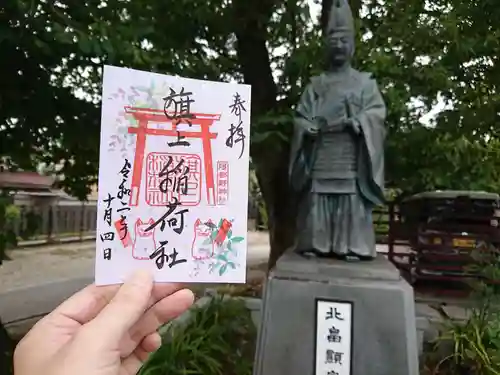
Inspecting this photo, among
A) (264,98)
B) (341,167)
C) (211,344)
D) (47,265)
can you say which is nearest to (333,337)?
(341,167)

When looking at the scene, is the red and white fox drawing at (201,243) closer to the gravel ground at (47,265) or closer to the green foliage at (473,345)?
the green foliage at (473,345)

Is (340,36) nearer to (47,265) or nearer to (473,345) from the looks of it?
(473,345)

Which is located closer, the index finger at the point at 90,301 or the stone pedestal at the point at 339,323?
the index finger at the point at 90,301

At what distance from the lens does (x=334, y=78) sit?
3406 mm

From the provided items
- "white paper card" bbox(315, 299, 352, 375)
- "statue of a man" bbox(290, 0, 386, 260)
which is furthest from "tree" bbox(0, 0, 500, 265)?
"white paper card" bbox(315, 299, 352, 375)

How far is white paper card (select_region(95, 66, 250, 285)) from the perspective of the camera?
1.05 metres

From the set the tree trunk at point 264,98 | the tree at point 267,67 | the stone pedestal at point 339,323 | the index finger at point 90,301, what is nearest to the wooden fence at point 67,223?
the tree trunk at point 264,98

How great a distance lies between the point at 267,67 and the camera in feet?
17.0

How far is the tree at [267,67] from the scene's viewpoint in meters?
2.49

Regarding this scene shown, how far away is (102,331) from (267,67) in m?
4.57

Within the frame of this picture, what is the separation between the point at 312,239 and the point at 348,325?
71 centimetres

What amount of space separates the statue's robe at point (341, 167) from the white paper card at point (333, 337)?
51cm

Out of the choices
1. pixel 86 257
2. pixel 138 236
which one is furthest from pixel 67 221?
pixel 138 236

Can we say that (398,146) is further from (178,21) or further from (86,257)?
(86,257)
